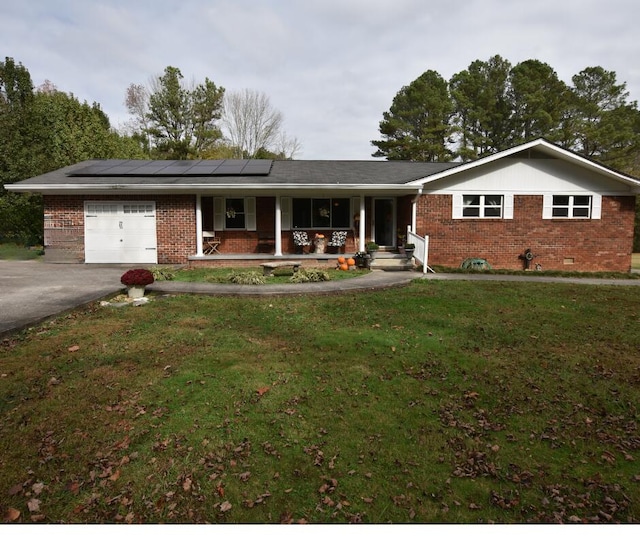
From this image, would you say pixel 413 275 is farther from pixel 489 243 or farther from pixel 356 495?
pixel 356 495

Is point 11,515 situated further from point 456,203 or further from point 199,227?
point 456,203

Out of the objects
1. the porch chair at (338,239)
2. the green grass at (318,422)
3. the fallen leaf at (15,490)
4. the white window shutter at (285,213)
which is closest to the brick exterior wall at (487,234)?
the porch chair at (338,239)

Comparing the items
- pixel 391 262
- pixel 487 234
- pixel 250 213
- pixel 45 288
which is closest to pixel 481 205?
pixel 487 234

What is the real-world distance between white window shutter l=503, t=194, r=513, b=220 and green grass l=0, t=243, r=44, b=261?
17.6 meters

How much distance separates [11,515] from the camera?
252 cm

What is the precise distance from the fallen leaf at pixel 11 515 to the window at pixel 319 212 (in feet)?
42.2

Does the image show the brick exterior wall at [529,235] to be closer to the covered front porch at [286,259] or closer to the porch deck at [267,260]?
the covered front porch at [286,259]

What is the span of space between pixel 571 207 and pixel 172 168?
14.5 m

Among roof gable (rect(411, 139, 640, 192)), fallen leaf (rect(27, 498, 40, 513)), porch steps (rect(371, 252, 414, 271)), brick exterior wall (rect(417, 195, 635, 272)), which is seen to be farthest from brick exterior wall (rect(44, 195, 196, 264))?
fallen leaf (rect(27, 498, 40, 513))

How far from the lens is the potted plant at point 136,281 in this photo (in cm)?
841

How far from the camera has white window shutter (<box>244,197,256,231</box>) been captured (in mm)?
14766

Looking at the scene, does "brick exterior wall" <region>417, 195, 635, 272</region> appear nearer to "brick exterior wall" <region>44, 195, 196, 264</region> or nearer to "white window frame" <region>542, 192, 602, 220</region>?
"white window frame" <region>542, 192, 602, 220</region>
